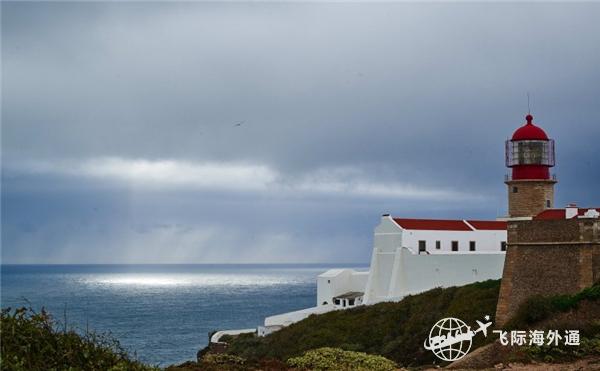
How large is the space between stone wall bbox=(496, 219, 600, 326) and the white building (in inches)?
338

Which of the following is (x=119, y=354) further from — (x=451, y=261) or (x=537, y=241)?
(x=451, y=261)

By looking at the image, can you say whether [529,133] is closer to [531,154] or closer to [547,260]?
[531,154]

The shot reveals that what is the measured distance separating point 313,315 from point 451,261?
7.80 m

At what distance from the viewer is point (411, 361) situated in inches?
1024

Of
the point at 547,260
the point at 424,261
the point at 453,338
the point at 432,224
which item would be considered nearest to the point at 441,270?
the point at 424,261

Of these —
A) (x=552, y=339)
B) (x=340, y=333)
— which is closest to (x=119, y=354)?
(x=552, y=339)

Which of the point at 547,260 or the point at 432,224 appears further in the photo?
the point at 432,224

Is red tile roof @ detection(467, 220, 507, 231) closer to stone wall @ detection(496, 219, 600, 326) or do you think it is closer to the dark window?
the dark window

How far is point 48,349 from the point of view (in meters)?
10.5

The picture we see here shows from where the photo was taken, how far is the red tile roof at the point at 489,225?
3884cm

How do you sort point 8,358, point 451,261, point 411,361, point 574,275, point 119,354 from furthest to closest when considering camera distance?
1. point 451,261
2. point 411,361
3. point 574,275
4. point 119,354
5. point 8,358

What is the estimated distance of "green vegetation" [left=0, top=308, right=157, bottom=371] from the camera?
10.3 meters

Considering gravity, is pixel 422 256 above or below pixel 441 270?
above

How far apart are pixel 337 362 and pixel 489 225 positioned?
24.5 m
